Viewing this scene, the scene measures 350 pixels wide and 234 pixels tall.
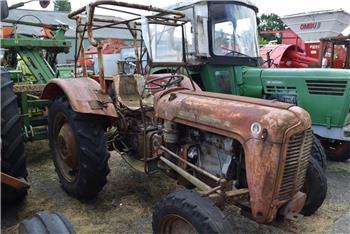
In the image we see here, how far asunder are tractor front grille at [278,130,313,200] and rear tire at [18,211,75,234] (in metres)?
1.33

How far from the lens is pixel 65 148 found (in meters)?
3.57

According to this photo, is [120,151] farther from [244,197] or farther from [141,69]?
[244,197]

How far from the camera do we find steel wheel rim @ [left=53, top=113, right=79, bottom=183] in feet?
11.3

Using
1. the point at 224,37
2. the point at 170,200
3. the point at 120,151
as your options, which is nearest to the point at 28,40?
the point at 120,151

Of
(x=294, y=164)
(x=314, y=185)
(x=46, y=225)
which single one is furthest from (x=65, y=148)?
(x=314, y=185)

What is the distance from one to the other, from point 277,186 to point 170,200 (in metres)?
0.68

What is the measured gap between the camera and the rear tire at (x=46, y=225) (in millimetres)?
1892

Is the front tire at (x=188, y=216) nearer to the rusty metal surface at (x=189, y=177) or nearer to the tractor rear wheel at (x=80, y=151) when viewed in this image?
the rusty metal surface at (x=189, y=177)

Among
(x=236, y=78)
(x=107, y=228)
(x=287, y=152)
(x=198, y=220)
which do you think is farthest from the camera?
(x=236, y=78)

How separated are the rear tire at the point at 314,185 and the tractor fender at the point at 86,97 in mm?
1715

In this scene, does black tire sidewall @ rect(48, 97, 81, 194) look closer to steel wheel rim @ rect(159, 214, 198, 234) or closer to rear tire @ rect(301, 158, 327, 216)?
steel wheel rim @ rect(159, 214, 198, 234)

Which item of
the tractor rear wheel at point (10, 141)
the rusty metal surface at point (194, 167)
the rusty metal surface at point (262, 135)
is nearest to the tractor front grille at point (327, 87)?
Result: the rusty metal surface at point (262, 135)

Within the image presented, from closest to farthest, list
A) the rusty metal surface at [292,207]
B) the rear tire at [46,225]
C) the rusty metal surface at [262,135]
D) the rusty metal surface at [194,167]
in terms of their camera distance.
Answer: the rear tire at [46,225] → the rusty metal surface at [262,135] → the rusty metal surface at [292,207] → the rusty metal surface at [194,167]

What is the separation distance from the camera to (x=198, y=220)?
2.19 metres
